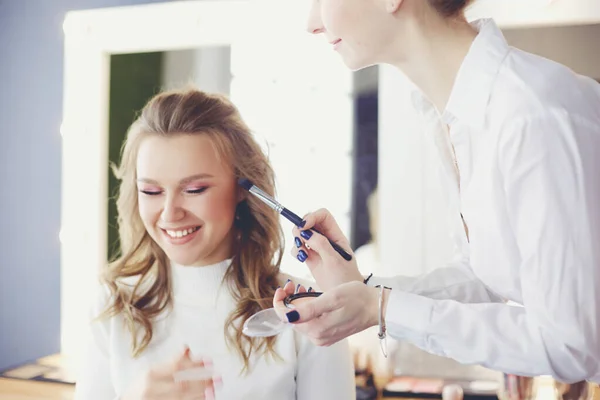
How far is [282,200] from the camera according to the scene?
170 cm

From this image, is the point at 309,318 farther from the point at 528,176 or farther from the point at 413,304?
the point at 528,176

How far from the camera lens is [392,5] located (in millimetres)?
826

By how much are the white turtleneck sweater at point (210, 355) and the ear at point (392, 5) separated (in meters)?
0.56

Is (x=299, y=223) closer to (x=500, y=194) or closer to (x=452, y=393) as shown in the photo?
(x=500, y=194)

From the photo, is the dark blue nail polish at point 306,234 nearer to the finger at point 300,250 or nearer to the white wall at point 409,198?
the finger at point 300,250

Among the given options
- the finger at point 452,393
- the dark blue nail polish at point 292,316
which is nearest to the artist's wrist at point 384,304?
the dark blue nail polish at point 292,316

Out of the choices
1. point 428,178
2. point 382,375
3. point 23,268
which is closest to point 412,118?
point 428,178

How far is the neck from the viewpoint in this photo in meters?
0.83

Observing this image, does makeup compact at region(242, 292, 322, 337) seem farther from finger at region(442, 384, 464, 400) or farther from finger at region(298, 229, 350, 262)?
finger at region(442, 384, 464, 400)

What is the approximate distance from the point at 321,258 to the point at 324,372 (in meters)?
0.24

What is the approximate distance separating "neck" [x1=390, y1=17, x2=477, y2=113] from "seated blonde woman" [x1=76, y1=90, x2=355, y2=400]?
1.48 feet

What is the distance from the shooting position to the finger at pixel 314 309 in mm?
764

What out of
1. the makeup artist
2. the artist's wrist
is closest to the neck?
the makeup artist

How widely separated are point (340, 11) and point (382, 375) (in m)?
0.94
